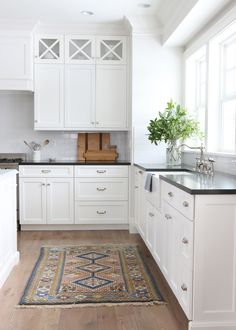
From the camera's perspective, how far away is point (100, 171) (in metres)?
4.87

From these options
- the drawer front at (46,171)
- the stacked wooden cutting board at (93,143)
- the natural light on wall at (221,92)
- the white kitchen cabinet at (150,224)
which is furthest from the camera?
the stacked wooden cutting board at (93,143)

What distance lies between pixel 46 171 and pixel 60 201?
0.42 metres

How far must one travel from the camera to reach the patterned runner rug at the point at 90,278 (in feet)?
9.09

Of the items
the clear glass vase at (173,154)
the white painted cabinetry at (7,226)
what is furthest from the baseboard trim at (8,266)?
the clear glass vase at (173,154)

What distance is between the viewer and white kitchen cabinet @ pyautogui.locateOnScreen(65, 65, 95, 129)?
5.00 meters

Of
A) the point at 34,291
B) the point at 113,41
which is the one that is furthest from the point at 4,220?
the point at 113,41

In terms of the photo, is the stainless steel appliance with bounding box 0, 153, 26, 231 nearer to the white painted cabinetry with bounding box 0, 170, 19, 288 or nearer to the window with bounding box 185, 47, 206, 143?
the white painted cabinetry with bounding box 0, 170, 19, 288

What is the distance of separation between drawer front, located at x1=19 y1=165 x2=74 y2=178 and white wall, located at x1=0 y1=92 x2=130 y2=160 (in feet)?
2.15

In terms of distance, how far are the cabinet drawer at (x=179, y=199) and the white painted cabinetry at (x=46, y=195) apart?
6.89 feet

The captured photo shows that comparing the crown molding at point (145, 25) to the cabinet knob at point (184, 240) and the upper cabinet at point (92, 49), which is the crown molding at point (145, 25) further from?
the cabinet knob at point (184, 240)

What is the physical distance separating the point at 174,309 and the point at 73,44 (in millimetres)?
3636

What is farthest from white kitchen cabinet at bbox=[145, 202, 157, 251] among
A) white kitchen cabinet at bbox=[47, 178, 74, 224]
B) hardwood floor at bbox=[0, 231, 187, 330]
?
white kitchen cabinet at bbox=[47, 178, 74, 224]

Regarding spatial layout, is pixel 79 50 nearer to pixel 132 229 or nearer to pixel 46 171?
pixel 46 171

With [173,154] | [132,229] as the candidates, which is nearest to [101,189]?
[132,229]
